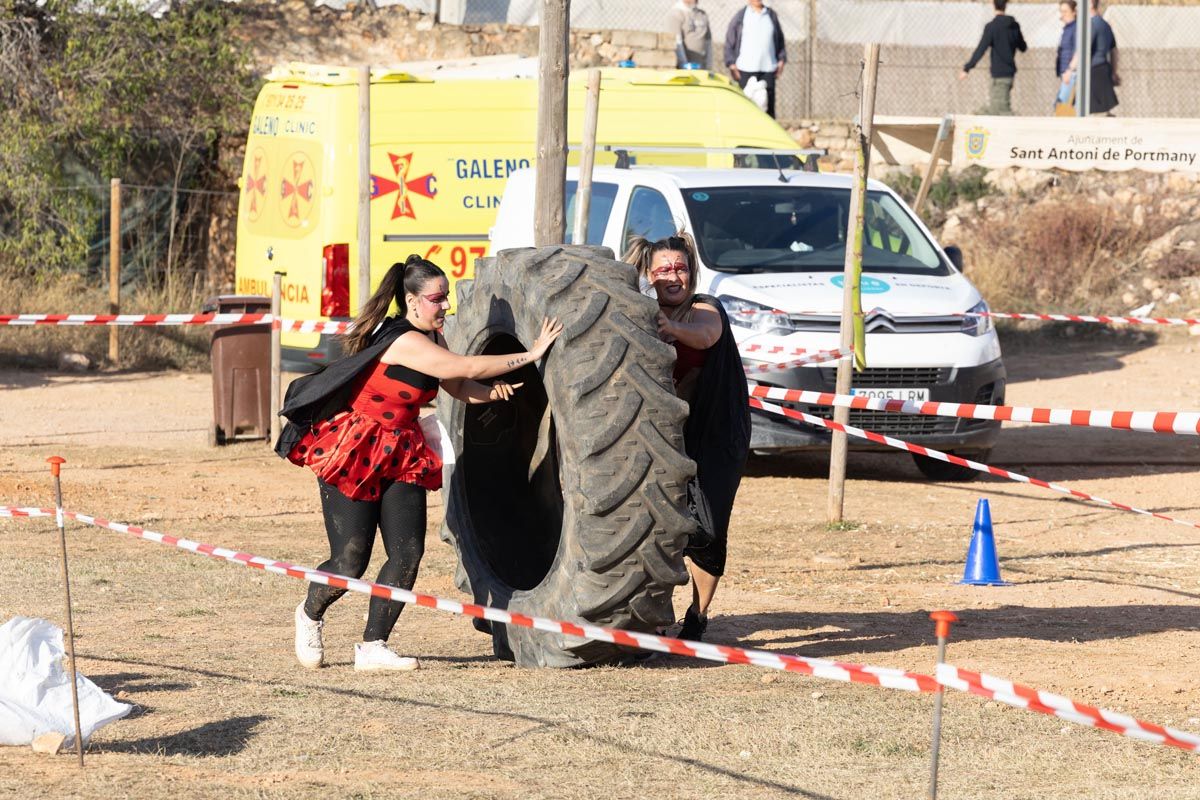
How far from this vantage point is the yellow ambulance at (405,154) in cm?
1389

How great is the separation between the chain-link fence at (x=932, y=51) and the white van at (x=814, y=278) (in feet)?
42.3

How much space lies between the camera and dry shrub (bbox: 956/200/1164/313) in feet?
72.7

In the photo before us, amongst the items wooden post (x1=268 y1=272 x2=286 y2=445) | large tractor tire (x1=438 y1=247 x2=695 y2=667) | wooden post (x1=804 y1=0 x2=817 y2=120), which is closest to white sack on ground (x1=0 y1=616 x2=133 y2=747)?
large tractor tire (x1=438 y1=247 x2=695 y2=667)

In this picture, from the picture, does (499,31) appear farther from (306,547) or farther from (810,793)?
(810,793)

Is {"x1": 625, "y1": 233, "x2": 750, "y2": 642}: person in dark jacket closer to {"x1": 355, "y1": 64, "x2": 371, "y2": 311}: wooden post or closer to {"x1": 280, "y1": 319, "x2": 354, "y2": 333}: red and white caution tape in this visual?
{"x1": 280, "y1": 319, "x2": 354, "y2": 333}: red and white caution tape

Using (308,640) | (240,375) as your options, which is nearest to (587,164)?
(240,375)

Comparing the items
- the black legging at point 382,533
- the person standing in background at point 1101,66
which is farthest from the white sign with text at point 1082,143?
the black legging at point 382,533

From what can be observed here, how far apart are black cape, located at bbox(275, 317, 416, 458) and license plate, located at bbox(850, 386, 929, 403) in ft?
17.2

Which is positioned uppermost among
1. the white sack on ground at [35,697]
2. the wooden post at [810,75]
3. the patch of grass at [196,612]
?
the wooden post at [810,75]

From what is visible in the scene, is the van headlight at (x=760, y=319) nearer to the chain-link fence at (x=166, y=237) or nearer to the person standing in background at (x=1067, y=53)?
the chain-link fence at (x=166, y=237)

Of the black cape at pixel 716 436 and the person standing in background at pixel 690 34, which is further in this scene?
the person standing in background at pixel 690 34

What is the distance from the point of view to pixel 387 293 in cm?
A: 669

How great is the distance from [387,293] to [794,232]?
6.20 meters

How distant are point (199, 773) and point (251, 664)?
1490mm
